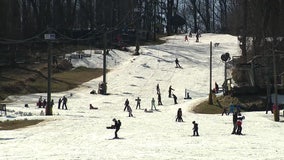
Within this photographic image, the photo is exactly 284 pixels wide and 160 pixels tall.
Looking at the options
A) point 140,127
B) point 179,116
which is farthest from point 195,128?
point 179,116

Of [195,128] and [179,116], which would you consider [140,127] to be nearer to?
[179,116]

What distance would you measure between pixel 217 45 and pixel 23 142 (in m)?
71.0

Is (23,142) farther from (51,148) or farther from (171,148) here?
(171,148)

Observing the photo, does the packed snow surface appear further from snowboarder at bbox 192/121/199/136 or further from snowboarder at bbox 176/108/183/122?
snowboarder at bbox 176/108/183/122

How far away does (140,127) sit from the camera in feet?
137

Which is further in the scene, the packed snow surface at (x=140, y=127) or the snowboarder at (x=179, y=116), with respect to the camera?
the snowboarder at (x=179, y=116)

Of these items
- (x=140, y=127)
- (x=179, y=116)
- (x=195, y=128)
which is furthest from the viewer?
(x=179, y=116)

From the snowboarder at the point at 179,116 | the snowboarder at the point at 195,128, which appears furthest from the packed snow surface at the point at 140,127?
the snowboarder at the point at 179,116

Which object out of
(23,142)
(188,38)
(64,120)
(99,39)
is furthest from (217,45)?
(23,142)

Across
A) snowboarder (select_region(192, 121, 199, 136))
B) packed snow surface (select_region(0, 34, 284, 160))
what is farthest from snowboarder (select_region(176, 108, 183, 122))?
snowboarder (select_region(192, 121, 199, 136))

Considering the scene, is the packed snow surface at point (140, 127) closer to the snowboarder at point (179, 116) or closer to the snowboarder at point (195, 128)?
the snowboarder at point (195, 128)

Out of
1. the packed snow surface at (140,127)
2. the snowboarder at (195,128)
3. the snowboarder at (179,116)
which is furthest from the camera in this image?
the snowboarder at (179,116)

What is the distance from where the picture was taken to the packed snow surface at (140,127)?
96.0ft

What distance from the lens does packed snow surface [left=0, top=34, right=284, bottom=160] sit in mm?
29250
